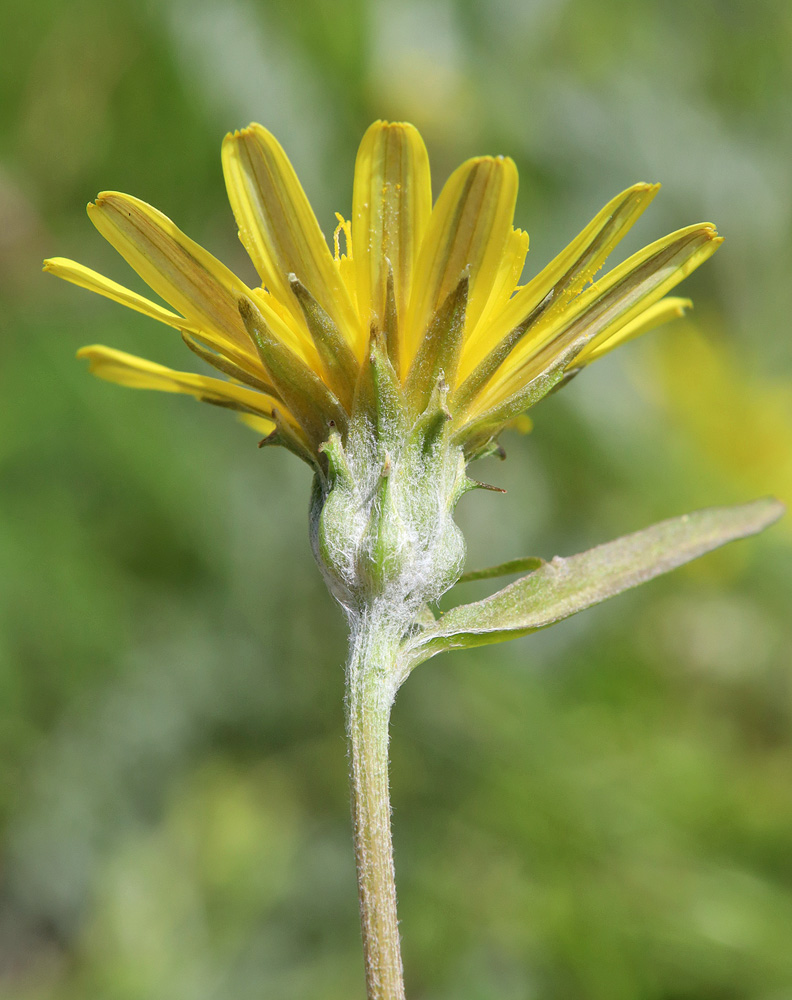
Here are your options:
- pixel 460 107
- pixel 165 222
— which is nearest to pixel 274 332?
pixel 165 222

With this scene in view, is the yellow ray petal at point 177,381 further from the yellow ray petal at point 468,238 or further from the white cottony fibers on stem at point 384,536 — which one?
the yellow ray petal at point 468,238

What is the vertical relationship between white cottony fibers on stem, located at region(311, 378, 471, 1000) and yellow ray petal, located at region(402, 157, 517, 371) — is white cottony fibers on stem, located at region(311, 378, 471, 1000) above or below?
below

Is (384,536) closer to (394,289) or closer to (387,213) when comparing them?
(394,289)

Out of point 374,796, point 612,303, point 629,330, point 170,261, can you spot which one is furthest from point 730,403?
point 374,796

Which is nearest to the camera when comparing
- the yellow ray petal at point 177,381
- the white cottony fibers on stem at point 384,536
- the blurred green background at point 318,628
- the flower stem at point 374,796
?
the flower stem at point 374,796

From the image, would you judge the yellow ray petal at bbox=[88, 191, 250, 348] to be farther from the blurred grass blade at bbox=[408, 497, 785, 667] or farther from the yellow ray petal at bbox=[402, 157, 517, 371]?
the blurred grass blade at bbox=[408, 497, 785, 667]

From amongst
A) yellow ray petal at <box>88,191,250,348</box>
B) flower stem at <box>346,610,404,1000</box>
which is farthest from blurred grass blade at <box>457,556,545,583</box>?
yellow ray petal at <box>88,191,250,348</box>

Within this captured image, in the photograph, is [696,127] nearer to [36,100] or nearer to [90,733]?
[36,100]

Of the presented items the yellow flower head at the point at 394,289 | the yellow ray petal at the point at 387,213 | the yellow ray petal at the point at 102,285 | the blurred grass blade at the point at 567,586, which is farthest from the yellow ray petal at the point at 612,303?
the yellow ray petal at the point at 102,285
